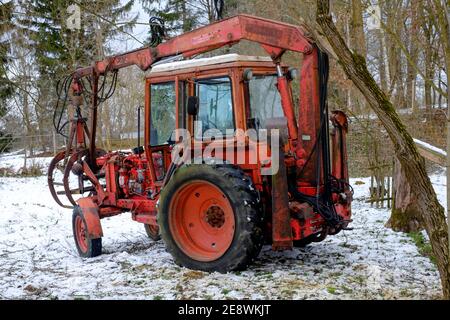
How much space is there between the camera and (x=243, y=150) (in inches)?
219

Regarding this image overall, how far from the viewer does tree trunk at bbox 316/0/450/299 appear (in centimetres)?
399

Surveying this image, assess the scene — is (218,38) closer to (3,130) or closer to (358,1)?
(358,1)

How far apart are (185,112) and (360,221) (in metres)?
3.96

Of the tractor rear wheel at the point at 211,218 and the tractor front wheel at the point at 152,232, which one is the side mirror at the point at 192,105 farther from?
the tractor front wheel at the point at 152,232

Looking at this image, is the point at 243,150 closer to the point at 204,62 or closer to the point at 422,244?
the point at 204,62

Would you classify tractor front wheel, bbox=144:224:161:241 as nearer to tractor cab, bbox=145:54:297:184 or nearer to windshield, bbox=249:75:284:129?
tractor cab, bbox=145:54:297:184

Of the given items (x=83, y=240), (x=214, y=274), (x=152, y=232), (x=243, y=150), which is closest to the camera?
(x=214, y=274)

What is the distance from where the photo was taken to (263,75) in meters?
5.93

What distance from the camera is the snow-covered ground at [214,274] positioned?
4637 millimetres

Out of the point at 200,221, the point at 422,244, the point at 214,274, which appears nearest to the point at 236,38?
the point at 200,221

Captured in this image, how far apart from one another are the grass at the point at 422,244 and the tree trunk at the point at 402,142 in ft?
4.97

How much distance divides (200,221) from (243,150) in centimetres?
101
